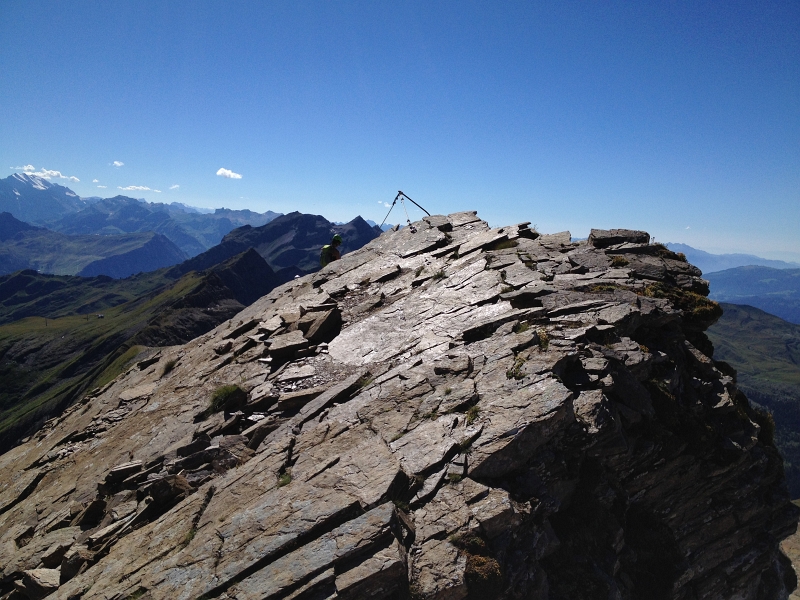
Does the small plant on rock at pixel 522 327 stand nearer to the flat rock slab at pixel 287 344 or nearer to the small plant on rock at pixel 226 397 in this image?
the flat rock slab at pixel 287 344

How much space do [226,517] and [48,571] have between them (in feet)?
24.5

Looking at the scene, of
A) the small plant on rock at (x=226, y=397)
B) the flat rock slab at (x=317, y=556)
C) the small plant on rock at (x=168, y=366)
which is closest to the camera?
the flat rock slab at (x=317, y=556)

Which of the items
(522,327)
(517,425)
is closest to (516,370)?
(517,425)

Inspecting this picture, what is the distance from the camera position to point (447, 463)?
1357 cm

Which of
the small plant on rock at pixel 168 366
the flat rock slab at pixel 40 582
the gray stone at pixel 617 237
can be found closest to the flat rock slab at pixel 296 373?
the flat rock slab at pixel 40 582

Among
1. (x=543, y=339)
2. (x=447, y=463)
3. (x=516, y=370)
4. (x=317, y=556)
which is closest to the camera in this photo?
(x=317, y=556)

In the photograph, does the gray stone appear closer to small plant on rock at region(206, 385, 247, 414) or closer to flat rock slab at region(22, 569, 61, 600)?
small plant on rock at region(206, 385, 247, 414)

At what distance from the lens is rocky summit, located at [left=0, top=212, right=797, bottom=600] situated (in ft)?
39.2

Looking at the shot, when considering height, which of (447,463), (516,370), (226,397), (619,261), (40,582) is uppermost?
(619,261)

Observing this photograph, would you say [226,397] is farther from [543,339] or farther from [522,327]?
[543,339]

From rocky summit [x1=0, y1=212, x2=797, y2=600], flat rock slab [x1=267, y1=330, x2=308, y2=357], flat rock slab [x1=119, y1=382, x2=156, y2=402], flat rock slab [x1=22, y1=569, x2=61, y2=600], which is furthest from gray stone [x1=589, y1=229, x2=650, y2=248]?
flat rock slab [x1=119, y1=382, x2=156, y2=402]

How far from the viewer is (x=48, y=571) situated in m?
14.7

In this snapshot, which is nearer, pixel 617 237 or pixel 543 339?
pixel 543 339

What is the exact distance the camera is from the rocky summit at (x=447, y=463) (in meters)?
12.0
